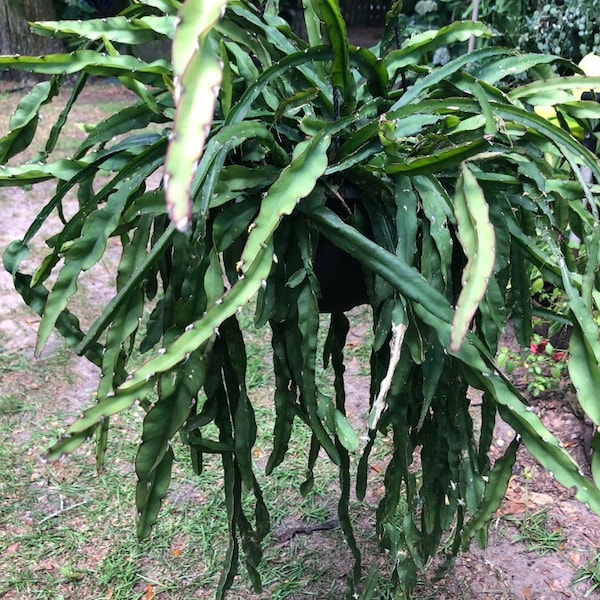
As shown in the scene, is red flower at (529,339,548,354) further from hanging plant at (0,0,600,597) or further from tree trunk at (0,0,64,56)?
tree trunk at (0,0,64,56)

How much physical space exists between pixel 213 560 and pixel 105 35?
1.28 metres

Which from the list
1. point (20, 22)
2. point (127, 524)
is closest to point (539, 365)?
point (127, 524)

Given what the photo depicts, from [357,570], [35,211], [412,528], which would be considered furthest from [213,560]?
[35,211]

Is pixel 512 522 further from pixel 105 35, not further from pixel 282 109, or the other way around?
pixel 105 35

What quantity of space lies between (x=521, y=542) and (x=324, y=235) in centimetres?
129

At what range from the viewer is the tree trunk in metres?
5.19

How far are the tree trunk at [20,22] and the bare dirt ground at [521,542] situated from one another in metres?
3.86

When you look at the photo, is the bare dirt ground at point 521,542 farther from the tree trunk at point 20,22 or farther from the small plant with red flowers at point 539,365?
the tree trunk at point 20,22

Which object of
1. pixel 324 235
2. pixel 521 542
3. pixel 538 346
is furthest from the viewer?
pixel 538 346

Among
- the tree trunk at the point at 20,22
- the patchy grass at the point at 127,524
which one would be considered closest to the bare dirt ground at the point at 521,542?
the patchy grass at the point at 127,524

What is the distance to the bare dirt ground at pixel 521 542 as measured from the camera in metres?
1.58

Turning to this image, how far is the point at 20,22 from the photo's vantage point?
5258mm

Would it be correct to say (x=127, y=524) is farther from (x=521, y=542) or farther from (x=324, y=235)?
(x=324, y=235)

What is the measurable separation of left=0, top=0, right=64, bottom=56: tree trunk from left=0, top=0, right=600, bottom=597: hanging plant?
16.4 ft
